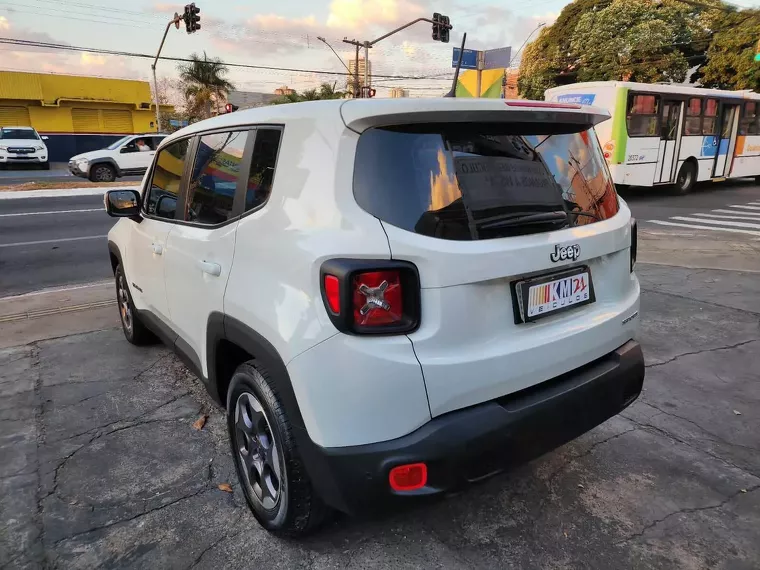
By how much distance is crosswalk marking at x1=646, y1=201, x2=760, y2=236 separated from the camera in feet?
34.7

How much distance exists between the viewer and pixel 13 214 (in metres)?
12.5

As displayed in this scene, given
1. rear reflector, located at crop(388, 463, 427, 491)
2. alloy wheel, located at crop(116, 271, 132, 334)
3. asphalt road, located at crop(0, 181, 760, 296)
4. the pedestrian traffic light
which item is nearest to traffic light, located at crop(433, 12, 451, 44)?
the pedestrian traffic light

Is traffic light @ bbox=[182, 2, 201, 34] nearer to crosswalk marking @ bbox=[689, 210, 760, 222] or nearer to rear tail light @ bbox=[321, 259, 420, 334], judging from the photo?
crosswalk marking @ bbox=[689, 210, 760, 222]

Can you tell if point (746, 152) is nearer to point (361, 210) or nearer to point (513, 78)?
point (361, 210)

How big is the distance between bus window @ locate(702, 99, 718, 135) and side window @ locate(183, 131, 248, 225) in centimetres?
1655

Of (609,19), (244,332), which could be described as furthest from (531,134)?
(609,19)

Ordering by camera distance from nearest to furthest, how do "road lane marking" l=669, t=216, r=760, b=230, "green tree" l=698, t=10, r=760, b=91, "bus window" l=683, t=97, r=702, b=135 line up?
"road lane marking" l=669, t=216, r=760, b=230 < "bus window" l=683, t=97, r=702, b=135 < "green tree" l=698, t=10, r=760, b=91

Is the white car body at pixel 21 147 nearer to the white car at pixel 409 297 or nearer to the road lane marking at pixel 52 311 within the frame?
the road lane marking at pixel 52 311

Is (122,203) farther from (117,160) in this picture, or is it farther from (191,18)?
(191,18)

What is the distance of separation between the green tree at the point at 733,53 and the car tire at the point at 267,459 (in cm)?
3321

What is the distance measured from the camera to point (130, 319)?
439cm

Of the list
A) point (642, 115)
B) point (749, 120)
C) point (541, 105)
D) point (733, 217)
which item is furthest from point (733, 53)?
point (541, 105)

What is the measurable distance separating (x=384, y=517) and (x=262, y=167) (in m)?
1.47

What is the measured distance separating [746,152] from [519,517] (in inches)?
752
